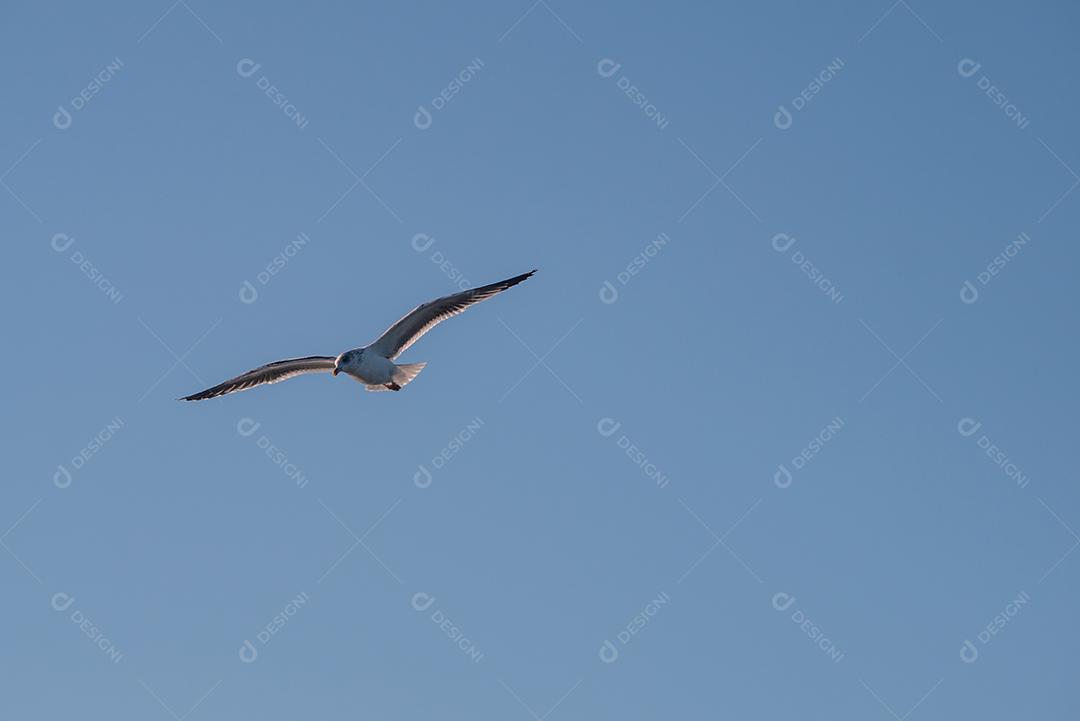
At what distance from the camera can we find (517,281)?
19.9 m

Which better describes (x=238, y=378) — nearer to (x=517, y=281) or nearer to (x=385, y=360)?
(x=385, y=360)

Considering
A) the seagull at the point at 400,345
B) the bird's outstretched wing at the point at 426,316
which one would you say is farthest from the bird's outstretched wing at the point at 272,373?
the bird's outstretched wing at the point at 426,316

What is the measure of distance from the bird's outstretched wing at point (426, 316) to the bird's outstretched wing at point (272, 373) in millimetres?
1009

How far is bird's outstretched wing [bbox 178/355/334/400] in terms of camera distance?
2097cm

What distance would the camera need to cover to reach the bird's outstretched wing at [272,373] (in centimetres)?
2097

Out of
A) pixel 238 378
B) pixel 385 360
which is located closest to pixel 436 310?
pixel 385 360

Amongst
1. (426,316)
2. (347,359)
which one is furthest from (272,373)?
(426,316)

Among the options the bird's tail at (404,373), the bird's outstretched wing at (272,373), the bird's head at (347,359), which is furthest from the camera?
the bird's outstretched wing at (272,373)

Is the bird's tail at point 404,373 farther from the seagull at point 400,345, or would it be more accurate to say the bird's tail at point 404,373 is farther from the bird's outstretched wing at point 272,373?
the bird's outstretched wing at point 272,373

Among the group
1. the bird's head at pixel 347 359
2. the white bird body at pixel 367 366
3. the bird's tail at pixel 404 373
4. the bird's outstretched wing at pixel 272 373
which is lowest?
the bird's tail at pixel 404 373

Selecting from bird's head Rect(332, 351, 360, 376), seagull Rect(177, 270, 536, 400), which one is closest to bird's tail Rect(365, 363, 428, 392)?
seagull Rect(177, 270, 536, 400)

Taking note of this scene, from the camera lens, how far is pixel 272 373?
21266 millimetres

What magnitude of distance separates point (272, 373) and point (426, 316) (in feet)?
Answer: 8.27

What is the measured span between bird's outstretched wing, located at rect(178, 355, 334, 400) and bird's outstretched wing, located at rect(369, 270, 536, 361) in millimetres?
1009
